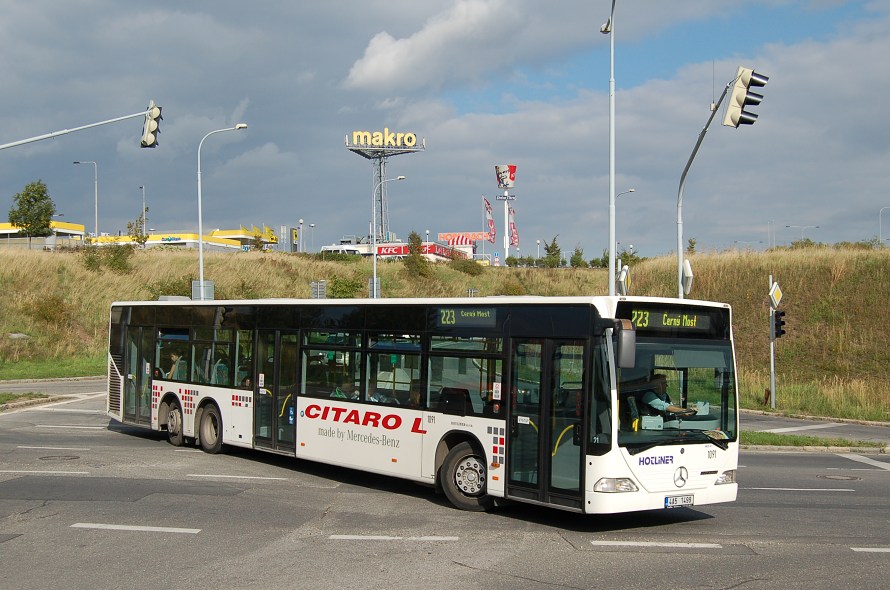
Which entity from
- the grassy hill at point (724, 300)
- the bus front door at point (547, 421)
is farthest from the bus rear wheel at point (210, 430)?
the grassy hill at point (724, 300)

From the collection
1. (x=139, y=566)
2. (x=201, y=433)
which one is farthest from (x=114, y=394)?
(x=139, y=566)

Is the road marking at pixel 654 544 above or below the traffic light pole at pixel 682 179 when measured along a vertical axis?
below

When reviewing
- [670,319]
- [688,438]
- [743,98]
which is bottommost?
[688,438]

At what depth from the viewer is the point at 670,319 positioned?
10.3m

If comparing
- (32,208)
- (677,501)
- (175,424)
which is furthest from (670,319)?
(32,208)

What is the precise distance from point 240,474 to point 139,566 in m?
5.96

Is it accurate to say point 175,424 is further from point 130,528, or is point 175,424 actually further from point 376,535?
point 376,535

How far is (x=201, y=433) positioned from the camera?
16.7 m

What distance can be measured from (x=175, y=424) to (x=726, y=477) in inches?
450

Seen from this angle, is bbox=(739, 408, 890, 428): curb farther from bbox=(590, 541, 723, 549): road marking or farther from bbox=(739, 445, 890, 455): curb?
bbox=(590, 541, 723, 549): road marking

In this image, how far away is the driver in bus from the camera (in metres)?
9.88

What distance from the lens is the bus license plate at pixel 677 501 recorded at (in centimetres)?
977

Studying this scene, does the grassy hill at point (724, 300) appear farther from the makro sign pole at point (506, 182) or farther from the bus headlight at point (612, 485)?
the makro sign pole at point (506, 182)

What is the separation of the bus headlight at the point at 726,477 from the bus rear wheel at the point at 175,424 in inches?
439
